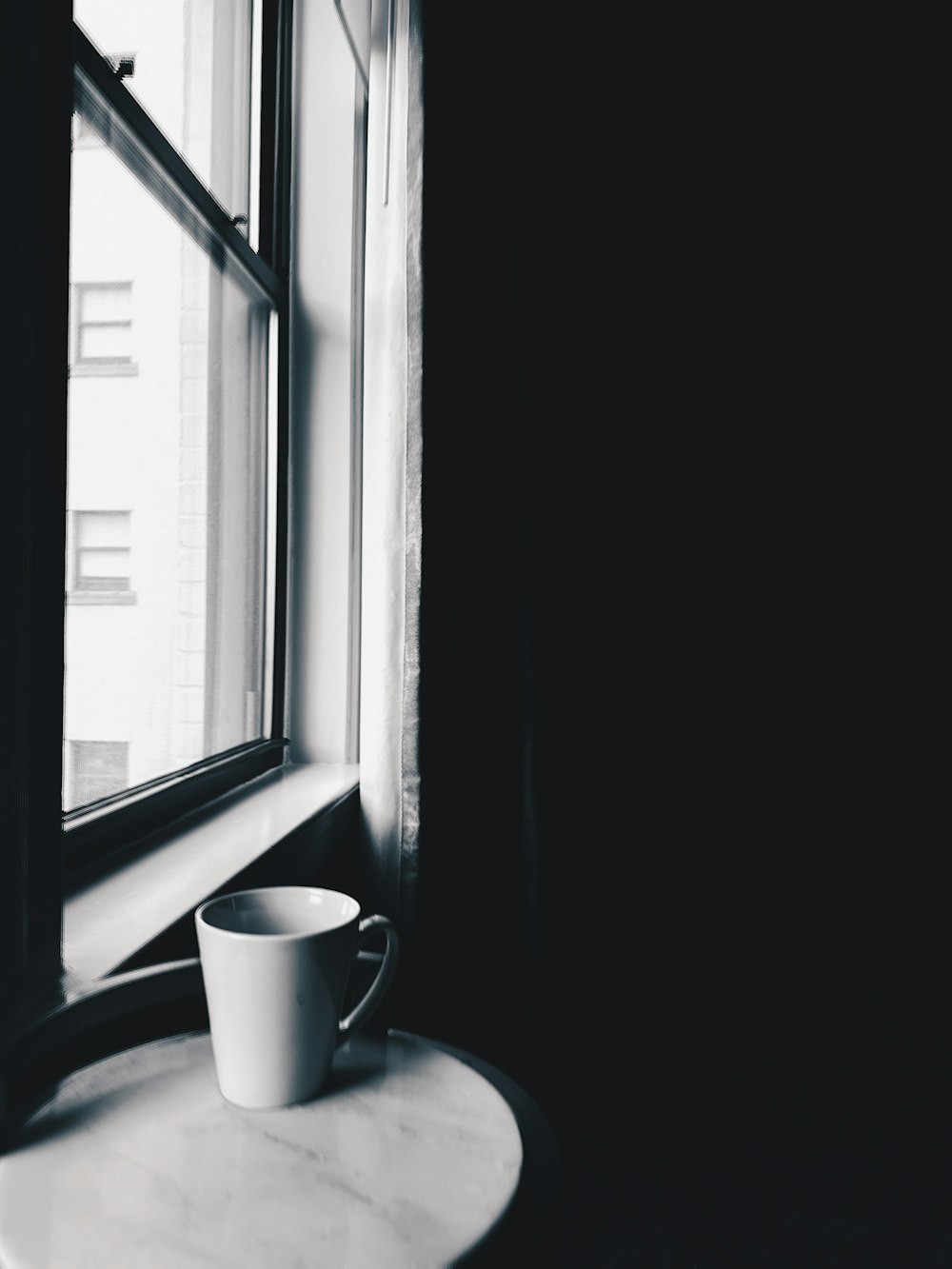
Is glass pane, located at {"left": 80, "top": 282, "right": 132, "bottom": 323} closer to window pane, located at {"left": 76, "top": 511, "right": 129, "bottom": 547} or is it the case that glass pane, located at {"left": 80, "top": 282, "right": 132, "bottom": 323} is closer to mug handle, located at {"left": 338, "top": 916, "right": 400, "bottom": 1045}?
window pane, located at {"left": 76, "top": 511, "right": 129, "bottom": 547}

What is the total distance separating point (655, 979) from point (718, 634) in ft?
2.80

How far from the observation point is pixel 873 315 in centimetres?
235

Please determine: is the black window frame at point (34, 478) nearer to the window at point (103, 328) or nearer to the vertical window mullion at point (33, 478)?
the vertical window mullion at point (33, 478)

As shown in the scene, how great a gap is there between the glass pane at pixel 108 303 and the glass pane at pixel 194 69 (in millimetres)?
184

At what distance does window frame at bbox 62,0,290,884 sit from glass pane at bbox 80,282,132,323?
0.04 metres

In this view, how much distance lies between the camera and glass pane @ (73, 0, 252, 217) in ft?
3.09

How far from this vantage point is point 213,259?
3.69 ft

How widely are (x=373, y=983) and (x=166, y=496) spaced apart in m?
0.71

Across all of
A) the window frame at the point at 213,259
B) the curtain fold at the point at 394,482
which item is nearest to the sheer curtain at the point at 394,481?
the curtain fold at the point at 394,482

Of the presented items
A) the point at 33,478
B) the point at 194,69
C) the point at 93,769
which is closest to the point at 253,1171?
the point at 33,478

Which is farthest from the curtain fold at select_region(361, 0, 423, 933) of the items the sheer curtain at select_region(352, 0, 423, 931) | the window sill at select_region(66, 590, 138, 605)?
the window sill at select_region(66, 590, 138, 605)

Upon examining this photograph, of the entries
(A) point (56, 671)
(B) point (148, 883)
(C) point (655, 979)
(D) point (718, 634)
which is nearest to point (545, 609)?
(D) point (718, 634)

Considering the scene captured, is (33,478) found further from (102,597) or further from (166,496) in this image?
(166,496)

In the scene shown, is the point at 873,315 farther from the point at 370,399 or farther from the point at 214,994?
the point at 214,994
